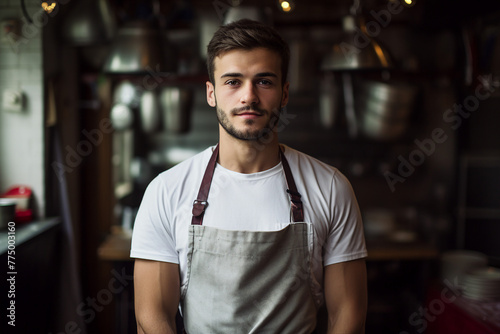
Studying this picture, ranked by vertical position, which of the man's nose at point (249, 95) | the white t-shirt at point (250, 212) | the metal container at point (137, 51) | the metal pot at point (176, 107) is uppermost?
the metal container at point (137, 51)

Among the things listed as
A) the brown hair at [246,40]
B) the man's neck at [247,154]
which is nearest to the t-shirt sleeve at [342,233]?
the man's neck at [247,154]

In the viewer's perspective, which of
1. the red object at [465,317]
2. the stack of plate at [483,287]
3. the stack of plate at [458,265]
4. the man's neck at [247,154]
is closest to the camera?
the man's neck at [247,154]

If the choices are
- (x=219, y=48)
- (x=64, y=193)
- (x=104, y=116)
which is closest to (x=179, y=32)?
(x=104, y=116)

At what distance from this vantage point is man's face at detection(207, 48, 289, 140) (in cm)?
163

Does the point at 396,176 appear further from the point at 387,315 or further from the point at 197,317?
the point at 197,317

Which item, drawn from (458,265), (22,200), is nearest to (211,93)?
(22,200)

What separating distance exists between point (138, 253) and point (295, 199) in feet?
1.94

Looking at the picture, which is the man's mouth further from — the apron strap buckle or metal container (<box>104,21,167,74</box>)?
metal container (<box>104,21,167,74</box>)

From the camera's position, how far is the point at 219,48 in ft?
5.52

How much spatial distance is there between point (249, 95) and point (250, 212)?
42 centimetres

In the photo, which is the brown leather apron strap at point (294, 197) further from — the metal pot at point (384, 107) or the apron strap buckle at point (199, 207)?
the metal pot at point (384, 107)

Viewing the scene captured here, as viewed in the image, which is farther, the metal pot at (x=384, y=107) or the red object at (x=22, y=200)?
the metal pot at (x=384, y=107)

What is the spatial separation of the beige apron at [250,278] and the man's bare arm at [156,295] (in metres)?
0.07

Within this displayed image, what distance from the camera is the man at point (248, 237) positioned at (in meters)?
1.64
